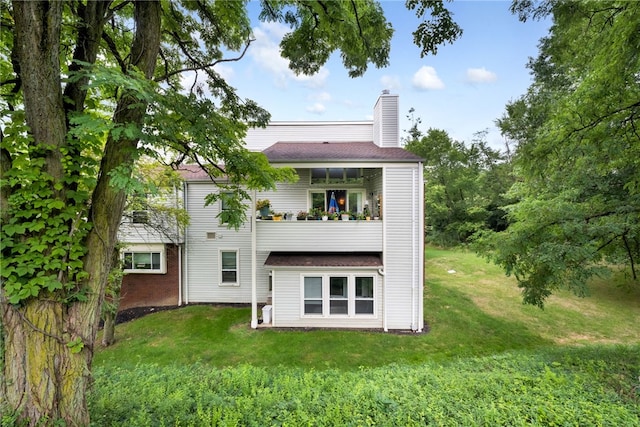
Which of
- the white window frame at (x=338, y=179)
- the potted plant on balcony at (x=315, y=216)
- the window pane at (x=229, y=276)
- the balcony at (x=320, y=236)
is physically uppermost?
the white window frame at (x=338, y=179)

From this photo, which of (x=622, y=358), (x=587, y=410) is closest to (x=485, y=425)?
(x=587, y=410)

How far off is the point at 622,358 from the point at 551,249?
2.05 m

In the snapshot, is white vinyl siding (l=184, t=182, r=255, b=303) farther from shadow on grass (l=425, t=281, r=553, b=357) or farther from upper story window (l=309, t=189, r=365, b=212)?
shadow on grass (l=425, t=281, r=553, b=357)

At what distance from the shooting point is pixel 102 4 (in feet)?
10.3

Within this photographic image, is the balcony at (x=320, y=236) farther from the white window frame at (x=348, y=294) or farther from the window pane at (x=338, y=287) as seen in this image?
the window pane at (x=338, y=287)

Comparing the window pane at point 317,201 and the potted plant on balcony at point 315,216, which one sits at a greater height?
the window pane at point 317,201

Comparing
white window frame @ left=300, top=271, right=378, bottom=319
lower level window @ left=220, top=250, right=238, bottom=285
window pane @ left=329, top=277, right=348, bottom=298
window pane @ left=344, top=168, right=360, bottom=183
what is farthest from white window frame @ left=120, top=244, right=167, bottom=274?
window pane @ left=344, top=168, right=360, bottom=183

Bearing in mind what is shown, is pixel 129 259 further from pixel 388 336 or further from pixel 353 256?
pixel 388 336

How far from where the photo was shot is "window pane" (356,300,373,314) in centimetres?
909

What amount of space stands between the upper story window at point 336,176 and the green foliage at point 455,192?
59.1ft

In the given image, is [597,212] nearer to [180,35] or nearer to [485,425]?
[485,425]

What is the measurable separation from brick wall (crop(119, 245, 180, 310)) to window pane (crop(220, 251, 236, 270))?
1.86 metres

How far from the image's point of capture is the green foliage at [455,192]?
2661 cm

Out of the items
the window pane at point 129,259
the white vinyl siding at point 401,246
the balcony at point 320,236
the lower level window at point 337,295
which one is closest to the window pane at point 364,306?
the lower level window at point 337,295
